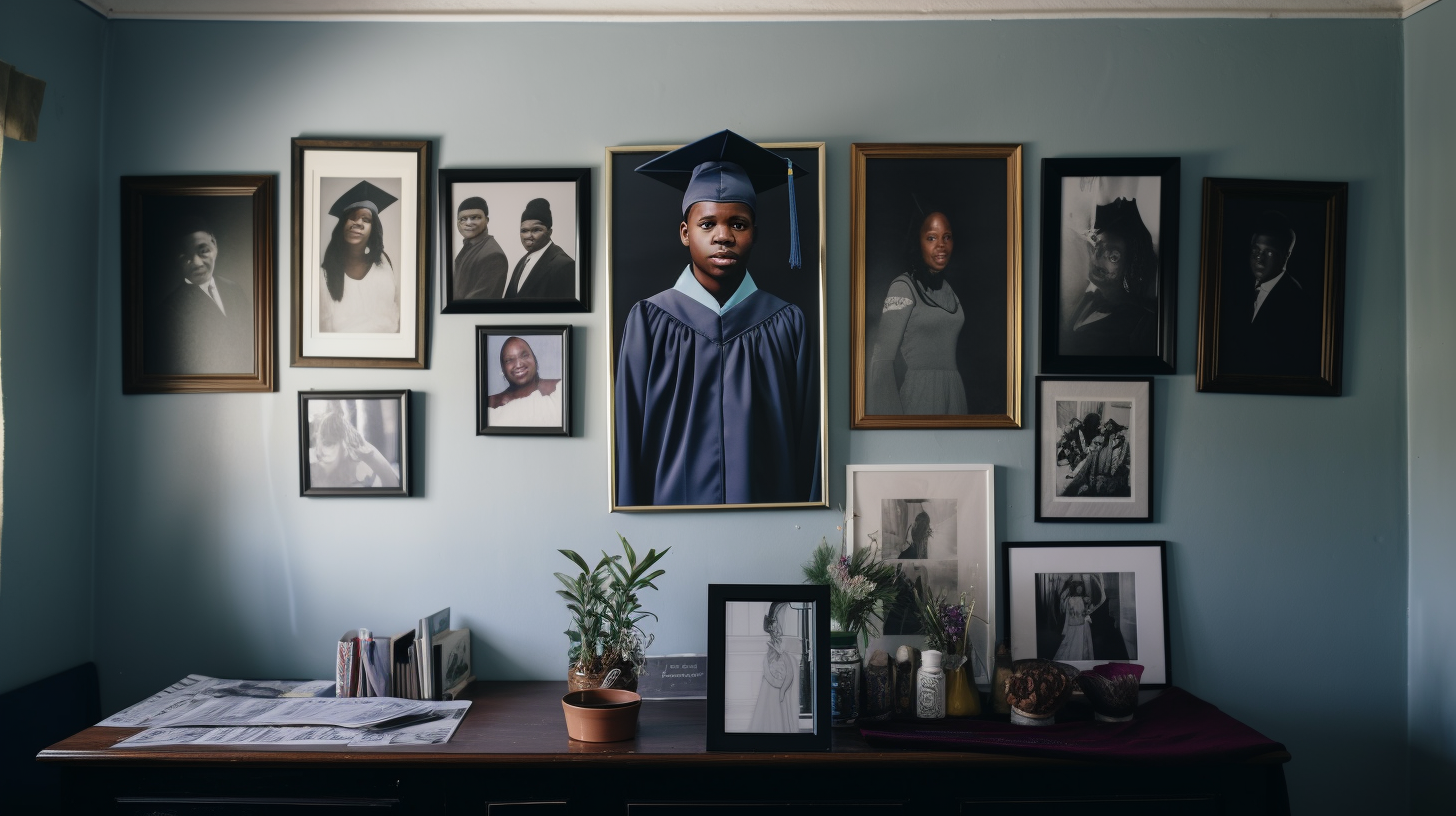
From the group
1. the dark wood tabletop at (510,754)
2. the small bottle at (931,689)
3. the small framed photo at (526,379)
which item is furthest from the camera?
the small framed photo at (526,379)

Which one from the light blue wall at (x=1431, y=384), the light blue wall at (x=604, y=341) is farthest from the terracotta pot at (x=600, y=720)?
the light blue wall at (x=1431, y=384)

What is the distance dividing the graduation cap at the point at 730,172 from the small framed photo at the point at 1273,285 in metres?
1.22

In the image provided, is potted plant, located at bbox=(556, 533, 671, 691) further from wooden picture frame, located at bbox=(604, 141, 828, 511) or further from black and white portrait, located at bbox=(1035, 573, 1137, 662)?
A: black and white portrait, located at bbox=(1035, 573, 1137, 662)

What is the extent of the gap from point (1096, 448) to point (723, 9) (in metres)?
1.70

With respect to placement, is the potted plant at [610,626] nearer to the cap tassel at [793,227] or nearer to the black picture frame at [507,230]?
the black picture frame at [507,230]

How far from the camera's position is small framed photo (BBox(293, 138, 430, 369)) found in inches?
97.3

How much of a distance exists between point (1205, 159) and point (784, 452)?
1.53 m

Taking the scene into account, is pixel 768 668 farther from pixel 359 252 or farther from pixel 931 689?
pixel 359 252

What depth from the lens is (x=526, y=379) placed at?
2.46 metres

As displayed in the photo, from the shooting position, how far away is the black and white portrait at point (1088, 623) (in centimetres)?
243

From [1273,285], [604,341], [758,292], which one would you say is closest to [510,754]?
[604,341]

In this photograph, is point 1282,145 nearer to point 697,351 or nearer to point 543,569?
point 697,351

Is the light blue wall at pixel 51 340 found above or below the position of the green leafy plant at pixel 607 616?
above

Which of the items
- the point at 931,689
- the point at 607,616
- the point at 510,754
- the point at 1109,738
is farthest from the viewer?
the point at 607,616
